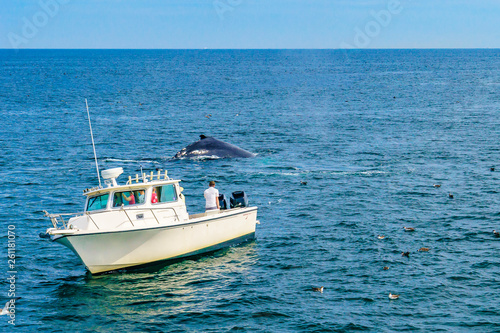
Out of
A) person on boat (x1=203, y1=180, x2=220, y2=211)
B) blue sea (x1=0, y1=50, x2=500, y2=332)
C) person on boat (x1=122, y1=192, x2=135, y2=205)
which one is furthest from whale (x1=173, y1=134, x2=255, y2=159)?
person on boat (x1=122, y1=192, x2=135, y2=205)

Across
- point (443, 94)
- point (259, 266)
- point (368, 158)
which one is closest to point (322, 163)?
point (368, 158)

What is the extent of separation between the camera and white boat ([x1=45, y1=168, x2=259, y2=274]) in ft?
79.0

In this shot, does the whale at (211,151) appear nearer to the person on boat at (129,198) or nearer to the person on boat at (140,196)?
the person on boat at (140,196)

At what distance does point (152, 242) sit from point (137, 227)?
105 cm

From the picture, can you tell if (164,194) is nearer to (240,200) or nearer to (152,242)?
(152,242)

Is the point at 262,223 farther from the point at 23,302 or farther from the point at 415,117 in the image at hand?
the point at 415,117

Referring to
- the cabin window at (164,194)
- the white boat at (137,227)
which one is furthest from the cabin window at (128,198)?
the cabin window at (164,194)

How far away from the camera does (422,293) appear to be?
75.2 feet

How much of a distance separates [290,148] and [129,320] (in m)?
34.9

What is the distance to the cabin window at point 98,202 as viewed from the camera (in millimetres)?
25406

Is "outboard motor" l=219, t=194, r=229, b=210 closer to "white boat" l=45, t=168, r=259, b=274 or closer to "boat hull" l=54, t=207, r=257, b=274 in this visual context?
"white boat" l=45, t=168, r=259, b=274

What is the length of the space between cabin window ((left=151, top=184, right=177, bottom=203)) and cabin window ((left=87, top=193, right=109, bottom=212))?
198cm

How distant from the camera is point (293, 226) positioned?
31750mm

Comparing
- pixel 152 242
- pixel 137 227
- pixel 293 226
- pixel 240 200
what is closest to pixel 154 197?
pixel 152 242
